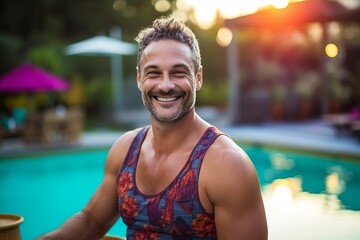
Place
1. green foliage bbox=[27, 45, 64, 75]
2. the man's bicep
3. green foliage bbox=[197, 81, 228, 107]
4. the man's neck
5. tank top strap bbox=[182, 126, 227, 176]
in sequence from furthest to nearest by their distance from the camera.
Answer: green foliage bbox=[197, 81, 228, 107], green foliage bbox=[27, 45, 64, 75], the man's neck, tank top strap bbox=[182, 126, 227, 176], the man's bicep

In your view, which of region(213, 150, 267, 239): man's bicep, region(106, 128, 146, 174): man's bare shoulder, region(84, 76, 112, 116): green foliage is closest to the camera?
region(213, 150, 267, 239): man's bicep

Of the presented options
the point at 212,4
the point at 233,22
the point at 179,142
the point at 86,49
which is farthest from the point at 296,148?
the point at 212,4

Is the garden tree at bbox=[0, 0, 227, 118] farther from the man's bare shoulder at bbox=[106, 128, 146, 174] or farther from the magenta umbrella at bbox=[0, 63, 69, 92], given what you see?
the man's bare shoulder at bbox=[106, 128, 146, 174]

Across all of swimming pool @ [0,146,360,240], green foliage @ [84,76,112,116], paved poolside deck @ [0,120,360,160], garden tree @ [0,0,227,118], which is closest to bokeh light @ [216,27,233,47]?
garden tree @ [0,0,227,118]

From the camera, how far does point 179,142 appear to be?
1.96 metres

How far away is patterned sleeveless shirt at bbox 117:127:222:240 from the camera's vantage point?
70.1 inches

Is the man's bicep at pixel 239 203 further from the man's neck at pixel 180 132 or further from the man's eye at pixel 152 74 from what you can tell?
the man's eye at pixel 152 74

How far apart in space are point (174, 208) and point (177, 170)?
15 cm

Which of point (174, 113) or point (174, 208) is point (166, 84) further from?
point (174, 208)

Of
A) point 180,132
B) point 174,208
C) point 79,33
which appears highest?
point 79,33

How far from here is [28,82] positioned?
10961 millimetres

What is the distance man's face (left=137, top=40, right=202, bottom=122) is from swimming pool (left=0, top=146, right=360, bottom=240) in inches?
136

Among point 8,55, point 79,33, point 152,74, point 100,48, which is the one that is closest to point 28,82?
point 100,48

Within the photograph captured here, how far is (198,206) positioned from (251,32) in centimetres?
1609
